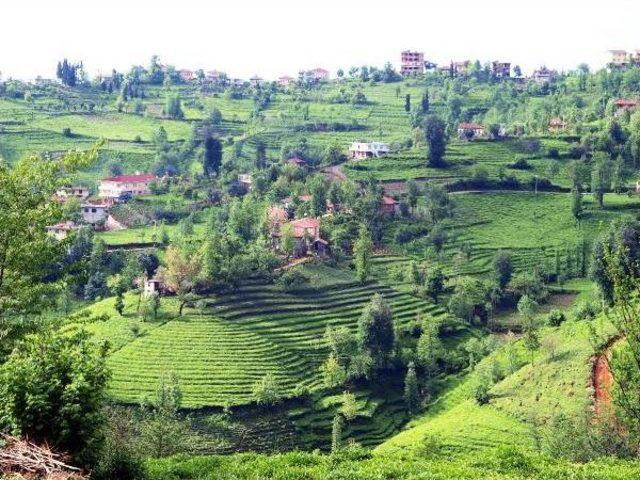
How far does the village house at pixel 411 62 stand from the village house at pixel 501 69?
11680mm

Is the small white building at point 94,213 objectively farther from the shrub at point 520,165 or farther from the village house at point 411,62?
the village house at point 411,62

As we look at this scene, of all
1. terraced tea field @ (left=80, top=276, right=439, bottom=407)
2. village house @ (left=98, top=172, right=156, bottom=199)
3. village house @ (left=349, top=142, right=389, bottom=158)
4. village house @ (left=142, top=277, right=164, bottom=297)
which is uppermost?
village house @ (left=349, top=142, right=389, bottom=158)

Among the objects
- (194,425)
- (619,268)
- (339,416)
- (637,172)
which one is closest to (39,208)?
(619,268)

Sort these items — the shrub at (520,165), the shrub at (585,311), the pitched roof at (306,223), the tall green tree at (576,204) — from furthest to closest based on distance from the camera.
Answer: the shrub at (520,165)
the tall green tree at (576,204)
the pitched roof at (306,223)
the shrub at (585,311)

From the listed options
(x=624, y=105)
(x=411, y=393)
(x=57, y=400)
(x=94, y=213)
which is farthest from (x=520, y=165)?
(x=57, y=400)

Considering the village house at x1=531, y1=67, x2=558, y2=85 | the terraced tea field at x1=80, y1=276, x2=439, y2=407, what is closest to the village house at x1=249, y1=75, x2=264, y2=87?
the village house at x1=531, y1=67, x2=558, y2=85

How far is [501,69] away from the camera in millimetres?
130125

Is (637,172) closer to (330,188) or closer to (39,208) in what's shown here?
(330,188)

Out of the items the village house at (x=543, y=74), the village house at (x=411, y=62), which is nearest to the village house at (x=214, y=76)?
the village house at (x=411, y=62)

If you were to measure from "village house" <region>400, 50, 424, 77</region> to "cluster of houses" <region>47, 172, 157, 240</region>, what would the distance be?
208 ft

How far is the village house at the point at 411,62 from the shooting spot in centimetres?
13162

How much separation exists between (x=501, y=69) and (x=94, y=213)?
3247 inches

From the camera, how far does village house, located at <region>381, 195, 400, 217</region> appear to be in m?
62.3

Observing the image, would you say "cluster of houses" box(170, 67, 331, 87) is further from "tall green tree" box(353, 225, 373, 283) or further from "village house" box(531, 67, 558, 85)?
"tall green tree" box(353, 225, 373, 283)
